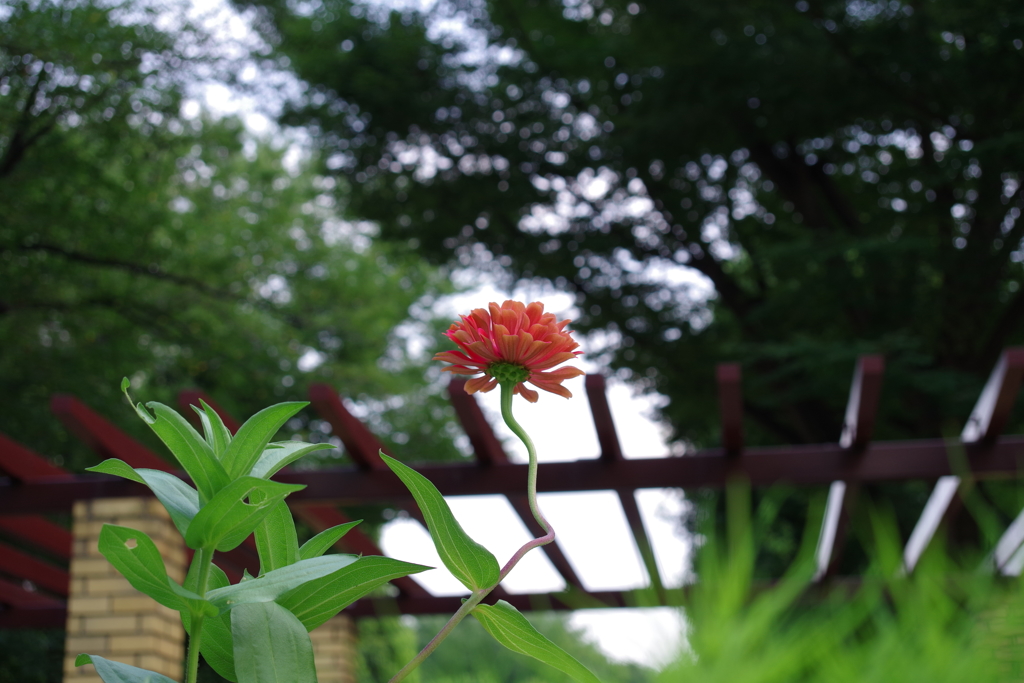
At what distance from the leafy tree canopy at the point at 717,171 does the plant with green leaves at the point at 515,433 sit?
589cm

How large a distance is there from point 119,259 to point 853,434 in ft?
22.8

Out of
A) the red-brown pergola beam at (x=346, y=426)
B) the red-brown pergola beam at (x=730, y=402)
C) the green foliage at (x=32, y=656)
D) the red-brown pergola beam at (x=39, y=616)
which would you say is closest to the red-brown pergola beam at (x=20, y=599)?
the red-brown pergola beam at (x=39, y=616)

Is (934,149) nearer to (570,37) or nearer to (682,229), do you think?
(682,229)

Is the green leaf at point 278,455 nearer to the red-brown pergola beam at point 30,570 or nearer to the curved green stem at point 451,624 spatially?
the curved green stem at point 451,624

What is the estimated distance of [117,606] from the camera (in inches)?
148

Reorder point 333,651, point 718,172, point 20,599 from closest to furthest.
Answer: point 20,599 < point 333,651 < point 718,172

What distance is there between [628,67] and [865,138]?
255 cm

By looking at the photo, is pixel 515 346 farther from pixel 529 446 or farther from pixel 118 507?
pixel 118 507

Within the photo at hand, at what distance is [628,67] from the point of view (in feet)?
26.8

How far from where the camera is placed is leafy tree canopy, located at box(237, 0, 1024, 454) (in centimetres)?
686

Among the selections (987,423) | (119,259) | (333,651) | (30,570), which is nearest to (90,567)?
(30,570)

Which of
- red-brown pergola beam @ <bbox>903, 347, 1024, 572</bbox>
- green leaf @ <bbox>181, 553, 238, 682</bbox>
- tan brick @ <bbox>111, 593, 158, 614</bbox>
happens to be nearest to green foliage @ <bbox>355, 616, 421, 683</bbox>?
green leaf @ <bbox>181, 553, 238, 682</bbox>

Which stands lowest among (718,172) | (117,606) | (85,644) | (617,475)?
(85,644)

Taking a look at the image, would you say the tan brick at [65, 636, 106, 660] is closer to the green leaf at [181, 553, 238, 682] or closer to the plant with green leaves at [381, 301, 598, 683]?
the green leaf at [181, 553, 238, 682]
